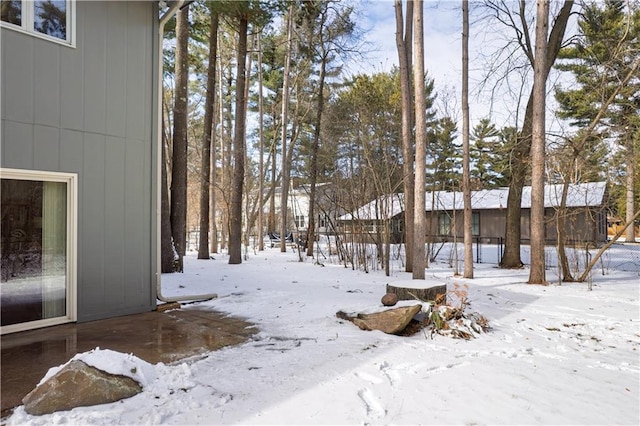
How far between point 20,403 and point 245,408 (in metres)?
1.38

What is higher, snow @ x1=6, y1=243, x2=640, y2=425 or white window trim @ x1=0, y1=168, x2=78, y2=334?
white window trim @ x1=0, y1=168, x2=78, y2=334

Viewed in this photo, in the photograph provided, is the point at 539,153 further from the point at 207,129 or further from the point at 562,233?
the point at 207,129

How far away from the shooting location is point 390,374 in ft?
9.74

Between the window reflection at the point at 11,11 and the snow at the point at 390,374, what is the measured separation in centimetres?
344

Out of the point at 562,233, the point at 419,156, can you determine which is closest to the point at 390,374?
the point at 419,156

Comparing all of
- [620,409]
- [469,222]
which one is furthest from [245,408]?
[469,222]

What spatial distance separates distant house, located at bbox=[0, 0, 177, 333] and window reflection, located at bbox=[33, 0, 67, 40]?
1 cm

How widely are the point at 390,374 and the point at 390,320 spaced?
3.59ft

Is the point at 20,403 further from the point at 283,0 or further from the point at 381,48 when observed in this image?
the point at 381,48

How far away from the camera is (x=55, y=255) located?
4.15 meters

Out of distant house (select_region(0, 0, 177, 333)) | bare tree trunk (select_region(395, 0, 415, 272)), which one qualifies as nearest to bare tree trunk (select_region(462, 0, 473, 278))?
bare tree trunk (select_region(395, 0, 415, 272))

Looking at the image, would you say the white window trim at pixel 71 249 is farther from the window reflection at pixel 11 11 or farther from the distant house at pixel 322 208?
the distant house at pixel 322 208

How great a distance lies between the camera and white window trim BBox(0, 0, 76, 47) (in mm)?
3843

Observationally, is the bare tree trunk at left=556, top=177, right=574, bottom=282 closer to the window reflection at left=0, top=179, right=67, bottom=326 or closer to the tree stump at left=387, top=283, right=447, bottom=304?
the tree stump at left=387, top=283, right=447, bottom=304
